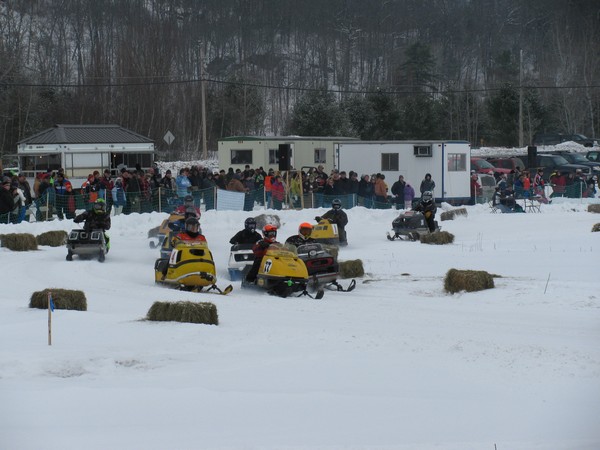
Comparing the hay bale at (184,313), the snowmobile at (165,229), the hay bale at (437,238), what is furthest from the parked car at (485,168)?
the hay bale at (184,313)

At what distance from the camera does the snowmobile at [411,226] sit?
26828 mm

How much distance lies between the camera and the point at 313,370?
10.4m

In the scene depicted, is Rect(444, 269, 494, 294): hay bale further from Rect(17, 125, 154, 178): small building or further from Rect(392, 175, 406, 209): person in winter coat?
Rect(17, 125, 154, 178): small building

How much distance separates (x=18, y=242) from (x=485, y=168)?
98.4 ft

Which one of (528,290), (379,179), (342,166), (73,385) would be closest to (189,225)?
(528,290)

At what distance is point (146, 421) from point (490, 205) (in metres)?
30.0

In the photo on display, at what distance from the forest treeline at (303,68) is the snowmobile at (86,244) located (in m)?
21.5

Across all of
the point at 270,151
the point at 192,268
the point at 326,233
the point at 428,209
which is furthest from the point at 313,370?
the point at 270,151

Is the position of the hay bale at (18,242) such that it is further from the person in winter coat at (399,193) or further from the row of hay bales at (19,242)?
the person in winter coat at (399,193)

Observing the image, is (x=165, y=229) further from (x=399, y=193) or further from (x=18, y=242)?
(x=399, y=193)

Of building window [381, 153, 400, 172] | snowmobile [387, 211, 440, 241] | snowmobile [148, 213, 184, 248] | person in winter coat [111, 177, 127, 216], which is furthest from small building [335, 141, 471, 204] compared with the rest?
snowmobile [148, 213, 184, 248]

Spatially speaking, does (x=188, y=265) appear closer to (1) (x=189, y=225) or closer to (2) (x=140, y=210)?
(1) (x=189, y=225)

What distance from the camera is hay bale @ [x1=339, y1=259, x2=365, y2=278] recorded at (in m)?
19.8

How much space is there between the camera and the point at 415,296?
17.3 m
